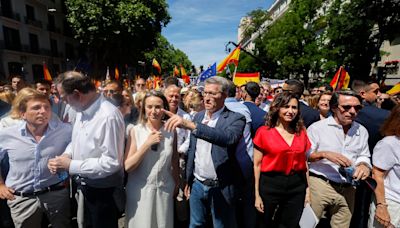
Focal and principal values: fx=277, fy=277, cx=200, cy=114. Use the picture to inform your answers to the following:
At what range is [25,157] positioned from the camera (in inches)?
103

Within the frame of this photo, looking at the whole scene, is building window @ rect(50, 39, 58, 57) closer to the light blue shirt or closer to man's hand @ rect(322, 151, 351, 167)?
the light blue shirt

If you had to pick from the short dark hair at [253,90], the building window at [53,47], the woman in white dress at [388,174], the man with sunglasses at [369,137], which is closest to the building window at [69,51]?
the building window at [53,47]

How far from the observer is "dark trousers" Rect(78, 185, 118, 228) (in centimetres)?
251

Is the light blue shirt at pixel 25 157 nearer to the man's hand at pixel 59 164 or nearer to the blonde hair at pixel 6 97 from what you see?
the man's hand at pixel 59 164

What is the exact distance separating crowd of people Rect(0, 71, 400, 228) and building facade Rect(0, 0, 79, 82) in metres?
24.9

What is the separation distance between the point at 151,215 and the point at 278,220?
1.42 meters

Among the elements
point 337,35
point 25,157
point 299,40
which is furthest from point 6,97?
point 299,40

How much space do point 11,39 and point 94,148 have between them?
30.0 meters

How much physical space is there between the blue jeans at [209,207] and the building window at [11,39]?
29.0m

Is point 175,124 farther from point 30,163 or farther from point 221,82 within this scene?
point 30,163

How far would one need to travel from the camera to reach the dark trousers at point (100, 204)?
2510 mm

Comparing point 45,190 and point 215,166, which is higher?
point 215,166

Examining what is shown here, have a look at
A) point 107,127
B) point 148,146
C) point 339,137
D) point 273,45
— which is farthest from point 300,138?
point 273,45

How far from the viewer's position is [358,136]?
9.45 ft
